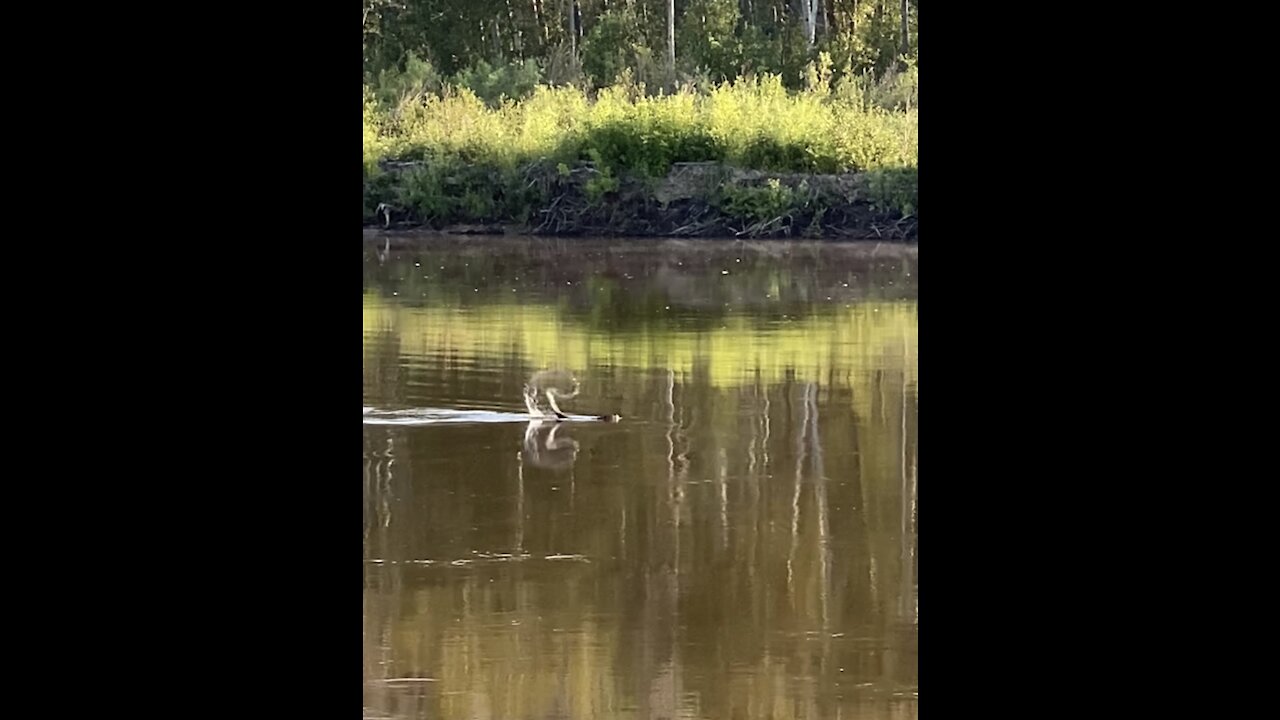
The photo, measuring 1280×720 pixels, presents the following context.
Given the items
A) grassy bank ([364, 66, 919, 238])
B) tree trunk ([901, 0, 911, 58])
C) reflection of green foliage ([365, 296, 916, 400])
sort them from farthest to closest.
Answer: tree trunk ([901, 0, 911, 58]) → grassy bank ([364, 66, 919, 238]) → reflection of green foliage ([365, 296, 916, 400])

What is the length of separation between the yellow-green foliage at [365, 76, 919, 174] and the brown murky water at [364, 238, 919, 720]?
16.6 ft

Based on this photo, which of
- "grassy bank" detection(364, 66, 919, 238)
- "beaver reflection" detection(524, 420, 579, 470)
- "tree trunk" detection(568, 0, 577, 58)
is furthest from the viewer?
"tree trunk" detection(568, 0, 577, 58)

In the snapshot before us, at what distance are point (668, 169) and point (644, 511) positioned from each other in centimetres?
1124

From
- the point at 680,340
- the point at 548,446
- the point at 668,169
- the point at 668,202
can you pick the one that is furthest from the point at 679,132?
the point at 548,446

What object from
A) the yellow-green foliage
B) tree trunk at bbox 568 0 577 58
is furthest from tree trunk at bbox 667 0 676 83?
the yellow-green foliage

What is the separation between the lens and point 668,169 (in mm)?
17469

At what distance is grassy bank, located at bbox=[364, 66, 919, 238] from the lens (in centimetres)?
1686

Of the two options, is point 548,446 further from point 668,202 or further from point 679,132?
point 679,132

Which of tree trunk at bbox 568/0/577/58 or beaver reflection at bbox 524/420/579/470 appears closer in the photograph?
beaver reflection at bbox 524/420/579/470

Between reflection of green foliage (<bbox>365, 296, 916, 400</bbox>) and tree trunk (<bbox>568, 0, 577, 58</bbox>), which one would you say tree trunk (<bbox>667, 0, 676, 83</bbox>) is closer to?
tree trunk (<bbox>568, 0, 577, 58</bbox>)

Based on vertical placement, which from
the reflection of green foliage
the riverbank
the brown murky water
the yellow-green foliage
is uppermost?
the yellow-green foliage
